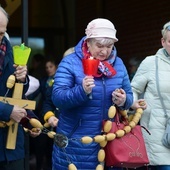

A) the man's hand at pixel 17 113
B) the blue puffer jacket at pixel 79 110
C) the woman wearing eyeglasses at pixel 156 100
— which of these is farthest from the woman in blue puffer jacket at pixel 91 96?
the woman wearing eyeglasses at pixel 156 100

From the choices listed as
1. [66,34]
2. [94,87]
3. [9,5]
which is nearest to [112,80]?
[94,87]

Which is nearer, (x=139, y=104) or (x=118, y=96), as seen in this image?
(x=118, y=96)

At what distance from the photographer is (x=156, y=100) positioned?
4703mm

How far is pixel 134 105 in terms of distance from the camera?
4.47 meters

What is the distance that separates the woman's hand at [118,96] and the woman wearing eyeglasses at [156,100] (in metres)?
0.77

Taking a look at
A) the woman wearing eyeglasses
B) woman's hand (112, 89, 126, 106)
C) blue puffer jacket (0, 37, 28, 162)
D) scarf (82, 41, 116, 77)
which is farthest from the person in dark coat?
the woman wearing eyeglasses

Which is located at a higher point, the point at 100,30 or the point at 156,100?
the point at 100,30

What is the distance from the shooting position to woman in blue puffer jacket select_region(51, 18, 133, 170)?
13.0ft

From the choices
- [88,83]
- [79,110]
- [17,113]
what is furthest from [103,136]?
[17,113]

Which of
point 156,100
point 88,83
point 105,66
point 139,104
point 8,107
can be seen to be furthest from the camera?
point 156,100

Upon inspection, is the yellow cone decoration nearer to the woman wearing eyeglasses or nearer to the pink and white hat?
the pink and white hat

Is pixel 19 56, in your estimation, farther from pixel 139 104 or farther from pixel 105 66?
pixel 139 104

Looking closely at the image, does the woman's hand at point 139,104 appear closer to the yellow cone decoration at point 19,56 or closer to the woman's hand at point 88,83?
the woman's hand at point 88,83

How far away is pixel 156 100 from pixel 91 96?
0.98 m
